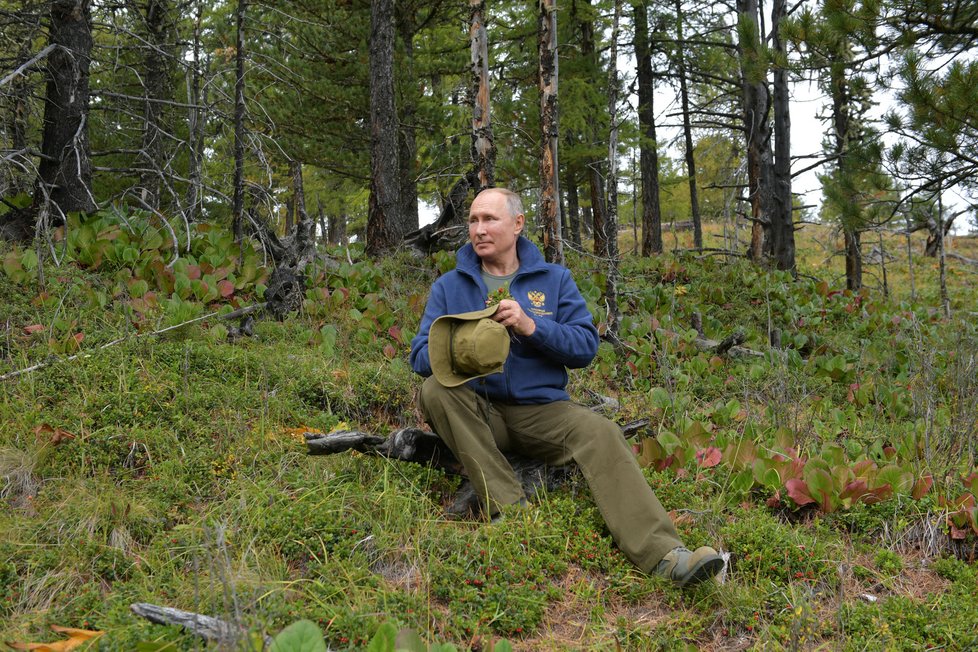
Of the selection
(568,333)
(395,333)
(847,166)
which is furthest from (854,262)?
(568,333)

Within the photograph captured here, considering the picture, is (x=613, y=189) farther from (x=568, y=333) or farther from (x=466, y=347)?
(x=466, y=347)

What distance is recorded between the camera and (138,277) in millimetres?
6066

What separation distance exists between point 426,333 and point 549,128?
4.28 metres

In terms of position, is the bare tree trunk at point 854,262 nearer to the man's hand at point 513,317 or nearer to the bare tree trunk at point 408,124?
the bare tree trunk at point 408,124

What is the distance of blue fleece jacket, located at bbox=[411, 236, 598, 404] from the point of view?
345 cm

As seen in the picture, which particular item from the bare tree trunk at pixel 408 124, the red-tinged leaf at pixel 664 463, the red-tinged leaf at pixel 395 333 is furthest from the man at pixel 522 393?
the bare tree trunk at pixel 408 124

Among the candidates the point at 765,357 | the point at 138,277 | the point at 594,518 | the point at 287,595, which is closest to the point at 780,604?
the point at 594,518

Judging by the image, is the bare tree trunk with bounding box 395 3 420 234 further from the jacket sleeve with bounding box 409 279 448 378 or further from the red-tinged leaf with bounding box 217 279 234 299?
the jacket sleeve with bounding box 409 279 448 378

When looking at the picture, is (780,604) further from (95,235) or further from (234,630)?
(95,235)

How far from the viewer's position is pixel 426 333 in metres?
3.59

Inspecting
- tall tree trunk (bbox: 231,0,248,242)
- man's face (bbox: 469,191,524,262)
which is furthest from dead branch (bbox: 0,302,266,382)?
man's face (bbox: 469,191,524,262)

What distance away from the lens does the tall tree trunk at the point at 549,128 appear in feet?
23.2

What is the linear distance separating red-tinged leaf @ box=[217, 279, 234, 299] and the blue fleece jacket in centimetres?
322

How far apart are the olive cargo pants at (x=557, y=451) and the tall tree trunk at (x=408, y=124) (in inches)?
327
